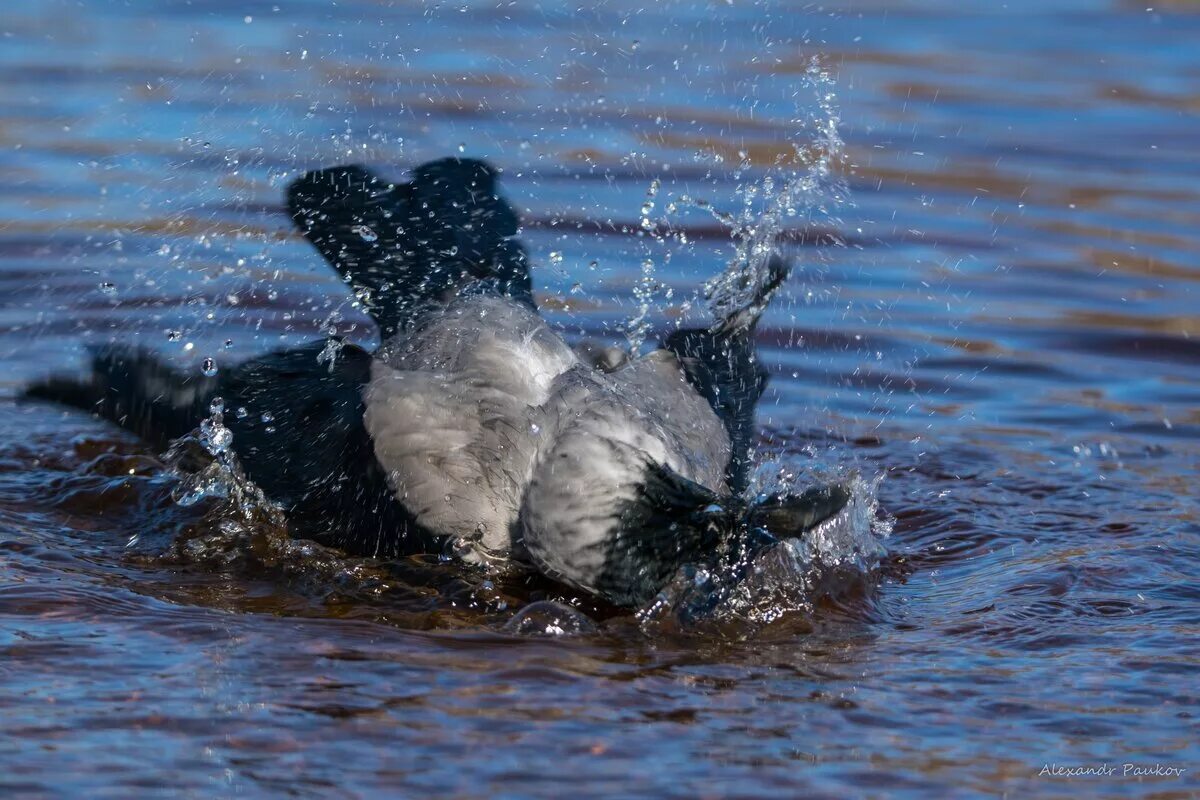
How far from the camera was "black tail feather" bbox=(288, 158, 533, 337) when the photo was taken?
459cm

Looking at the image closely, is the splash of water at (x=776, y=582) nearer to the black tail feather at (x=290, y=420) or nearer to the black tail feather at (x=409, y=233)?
the black tail feather at (x=290, y=420)

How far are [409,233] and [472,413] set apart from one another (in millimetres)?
826

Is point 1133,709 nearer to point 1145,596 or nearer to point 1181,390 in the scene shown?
point 1145,596

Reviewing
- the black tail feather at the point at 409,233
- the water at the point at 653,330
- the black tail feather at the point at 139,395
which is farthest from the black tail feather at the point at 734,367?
the black tail feather at the point at 139,395

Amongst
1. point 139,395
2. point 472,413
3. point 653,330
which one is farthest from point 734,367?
point 139,395

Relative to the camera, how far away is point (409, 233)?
15.4 feet

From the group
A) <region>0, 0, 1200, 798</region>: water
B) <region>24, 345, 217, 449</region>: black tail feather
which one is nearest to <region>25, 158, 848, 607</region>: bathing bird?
<region>24, 345, 217, 449</region>: black tail feather

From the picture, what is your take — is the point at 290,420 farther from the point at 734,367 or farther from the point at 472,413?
the point at 734,367

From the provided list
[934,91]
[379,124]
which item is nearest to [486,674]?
[379,124]

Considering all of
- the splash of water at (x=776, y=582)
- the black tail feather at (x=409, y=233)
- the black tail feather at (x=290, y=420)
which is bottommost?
the splash of water at (x=776, y=582)

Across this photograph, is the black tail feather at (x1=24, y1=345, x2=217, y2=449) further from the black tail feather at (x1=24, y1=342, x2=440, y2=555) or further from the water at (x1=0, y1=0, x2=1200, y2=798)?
the water at (x1=0, y1=0, x2=1200, y2=798)

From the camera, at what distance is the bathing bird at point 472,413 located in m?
3.73

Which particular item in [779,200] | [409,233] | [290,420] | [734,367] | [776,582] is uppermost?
[779,200]

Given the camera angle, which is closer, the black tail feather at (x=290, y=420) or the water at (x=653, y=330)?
the water at (x=653, y=330)
